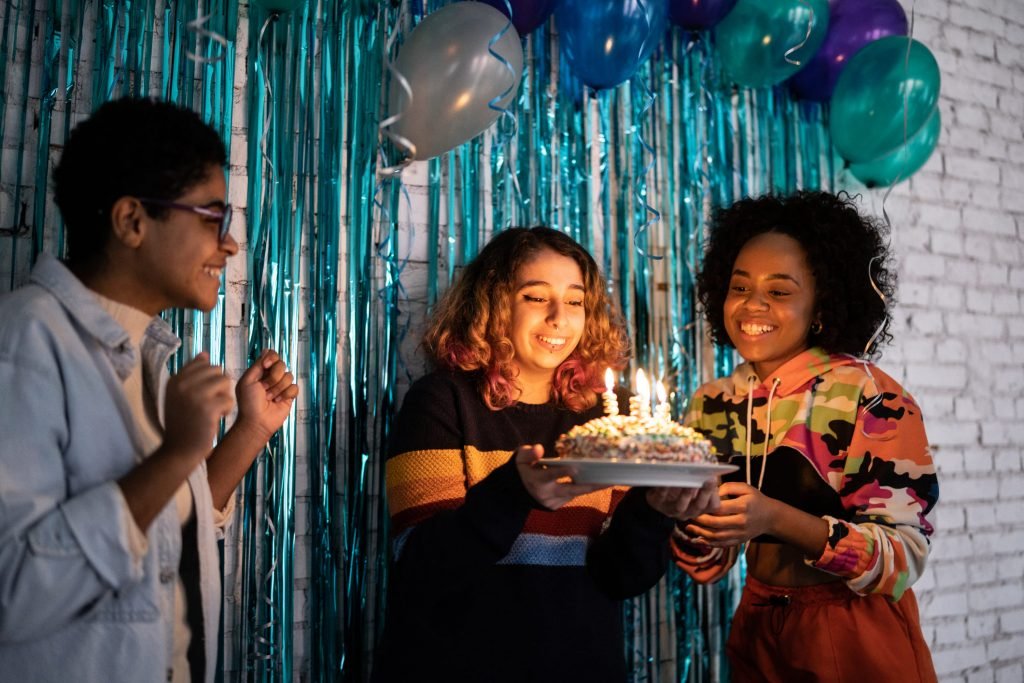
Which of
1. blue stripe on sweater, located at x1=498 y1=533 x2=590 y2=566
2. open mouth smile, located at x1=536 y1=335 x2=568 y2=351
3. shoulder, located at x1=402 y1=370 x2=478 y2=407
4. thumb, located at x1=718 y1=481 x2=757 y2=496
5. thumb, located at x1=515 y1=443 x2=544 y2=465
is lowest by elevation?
blue stripe on sweater, located at x1=498 y1=533 x2=590 y2=566

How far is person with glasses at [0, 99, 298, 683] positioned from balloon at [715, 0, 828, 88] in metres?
1.59

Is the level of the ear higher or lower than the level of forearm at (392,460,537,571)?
higher

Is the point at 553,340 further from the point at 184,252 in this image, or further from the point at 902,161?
the point at 902,161

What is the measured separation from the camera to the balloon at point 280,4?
213cm

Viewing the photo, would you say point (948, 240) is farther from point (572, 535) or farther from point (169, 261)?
point (169, 261)

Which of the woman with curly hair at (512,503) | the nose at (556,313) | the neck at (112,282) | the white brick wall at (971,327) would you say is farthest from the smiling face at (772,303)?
the neck at (112,282)

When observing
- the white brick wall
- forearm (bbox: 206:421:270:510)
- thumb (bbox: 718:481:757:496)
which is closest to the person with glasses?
forearm (bbox: 206:421:270:510)

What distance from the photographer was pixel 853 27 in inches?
105

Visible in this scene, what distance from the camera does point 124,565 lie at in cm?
116

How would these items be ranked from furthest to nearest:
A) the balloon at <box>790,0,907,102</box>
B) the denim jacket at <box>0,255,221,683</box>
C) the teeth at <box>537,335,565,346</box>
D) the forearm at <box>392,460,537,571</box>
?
the balloon at <box>790,0,907,102</box>, the teeth at <box>537,335,565,346</box>, the forearm at <box>392,460,537,571</box>, the denim jacket at <box>0,255,221,683</box>

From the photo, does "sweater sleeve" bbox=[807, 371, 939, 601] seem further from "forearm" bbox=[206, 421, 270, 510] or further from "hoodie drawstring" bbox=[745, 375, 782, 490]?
"forearm" bbox=[206, 421, 270, 510]

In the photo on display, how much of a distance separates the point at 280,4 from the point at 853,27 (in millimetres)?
1623

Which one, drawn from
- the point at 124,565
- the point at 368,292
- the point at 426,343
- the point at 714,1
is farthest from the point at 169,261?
the point at 714,1

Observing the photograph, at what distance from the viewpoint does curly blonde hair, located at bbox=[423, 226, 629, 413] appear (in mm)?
1909
